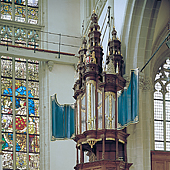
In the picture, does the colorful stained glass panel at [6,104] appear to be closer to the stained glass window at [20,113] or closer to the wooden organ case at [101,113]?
the stained glass window at [20,113]

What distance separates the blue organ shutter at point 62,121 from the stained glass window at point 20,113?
16.9ft

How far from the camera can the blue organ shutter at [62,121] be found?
1666cm

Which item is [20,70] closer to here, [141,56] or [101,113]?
[141,56]

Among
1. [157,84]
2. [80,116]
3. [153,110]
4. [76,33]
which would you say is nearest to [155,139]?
[153,110]

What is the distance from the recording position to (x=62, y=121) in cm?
1684

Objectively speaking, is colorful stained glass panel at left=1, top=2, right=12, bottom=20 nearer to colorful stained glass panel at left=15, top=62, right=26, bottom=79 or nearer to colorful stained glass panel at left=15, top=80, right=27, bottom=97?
colorful stained glass panel at left=15, top=62, right=26, bottom=79

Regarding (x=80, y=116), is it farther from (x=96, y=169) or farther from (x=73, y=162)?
(x=73, y=162)

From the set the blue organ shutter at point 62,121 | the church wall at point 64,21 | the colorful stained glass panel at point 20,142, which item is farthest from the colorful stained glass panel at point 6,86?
the blue organ shutter at point 62,121

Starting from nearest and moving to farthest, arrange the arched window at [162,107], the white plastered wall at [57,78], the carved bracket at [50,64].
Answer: the arched window at [162,107] → the white plastered wall at [57,78] → the carved bracket at [50,64]

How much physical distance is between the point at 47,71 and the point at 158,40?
6.41 metres

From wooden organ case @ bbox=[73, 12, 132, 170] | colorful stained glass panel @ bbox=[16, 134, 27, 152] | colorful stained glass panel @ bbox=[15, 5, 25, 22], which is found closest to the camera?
wooden organ case @ bbox=[73, 12, 132, 170]

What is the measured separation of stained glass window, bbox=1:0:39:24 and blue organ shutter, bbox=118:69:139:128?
10.7 metres

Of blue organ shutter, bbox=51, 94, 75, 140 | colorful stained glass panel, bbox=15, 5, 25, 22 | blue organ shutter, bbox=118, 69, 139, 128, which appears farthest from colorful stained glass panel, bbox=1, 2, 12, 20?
blue organ shutter, bbox=118, 69, 139, 128

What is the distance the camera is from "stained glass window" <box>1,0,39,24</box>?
76.6 ft
